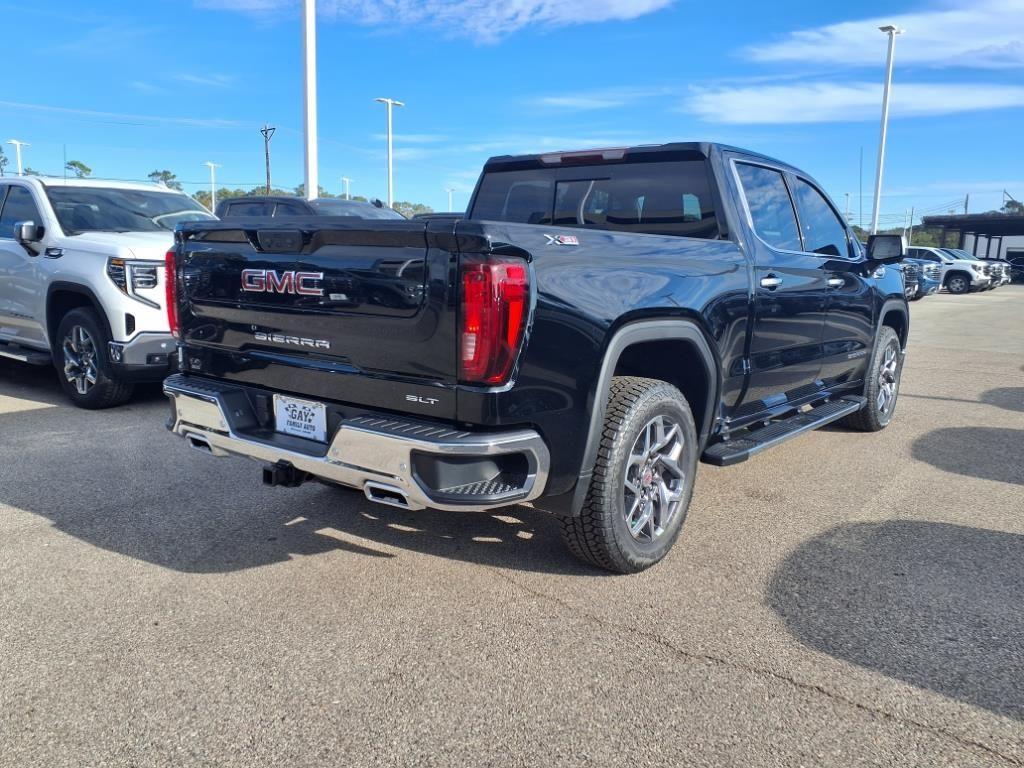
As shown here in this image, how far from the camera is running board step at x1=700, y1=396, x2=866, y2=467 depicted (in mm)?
4047

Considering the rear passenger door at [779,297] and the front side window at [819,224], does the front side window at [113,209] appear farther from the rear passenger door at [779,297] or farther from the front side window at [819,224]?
the front side window at [819,224]

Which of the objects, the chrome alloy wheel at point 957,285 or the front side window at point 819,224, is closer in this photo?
the front side window at point 819,224

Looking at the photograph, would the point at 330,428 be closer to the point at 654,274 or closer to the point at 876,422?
the point at 654,274

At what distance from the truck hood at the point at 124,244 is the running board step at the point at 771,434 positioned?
435 centimetres

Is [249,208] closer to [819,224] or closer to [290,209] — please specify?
[290,209]

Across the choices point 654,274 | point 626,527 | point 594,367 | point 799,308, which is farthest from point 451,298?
point 799,308

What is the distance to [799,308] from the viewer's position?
4.81m

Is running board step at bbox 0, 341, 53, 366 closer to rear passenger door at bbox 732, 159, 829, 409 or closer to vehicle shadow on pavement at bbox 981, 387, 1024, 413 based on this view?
rear passenger door at bbox 732, 159, 829, 409

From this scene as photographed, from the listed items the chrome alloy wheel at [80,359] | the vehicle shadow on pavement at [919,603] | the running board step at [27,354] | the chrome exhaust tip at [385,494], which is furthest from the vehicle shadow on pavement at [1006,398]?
the running board step at [27,354]

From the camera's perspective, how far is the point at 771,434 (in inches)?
178

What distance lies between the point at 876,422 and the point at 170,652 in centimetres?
527

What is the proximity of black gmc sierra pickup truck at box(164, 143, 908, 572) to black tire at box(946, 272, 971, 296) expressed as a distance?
1183 inches

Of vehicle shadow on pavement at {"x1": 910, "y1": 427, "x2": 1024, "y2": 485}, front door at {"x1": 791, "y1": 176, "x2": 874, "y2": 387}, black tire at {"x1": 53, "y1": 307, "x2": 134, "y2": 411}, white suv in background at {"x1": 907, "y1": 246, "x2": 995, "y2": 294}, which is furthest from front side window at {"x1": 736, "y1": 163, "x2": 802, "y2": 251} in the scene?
white suv in background at {"x1": 907, "y1": 246, "x2": 995, "y2": 294}

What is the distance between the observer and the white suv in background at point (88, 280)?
630 cm
